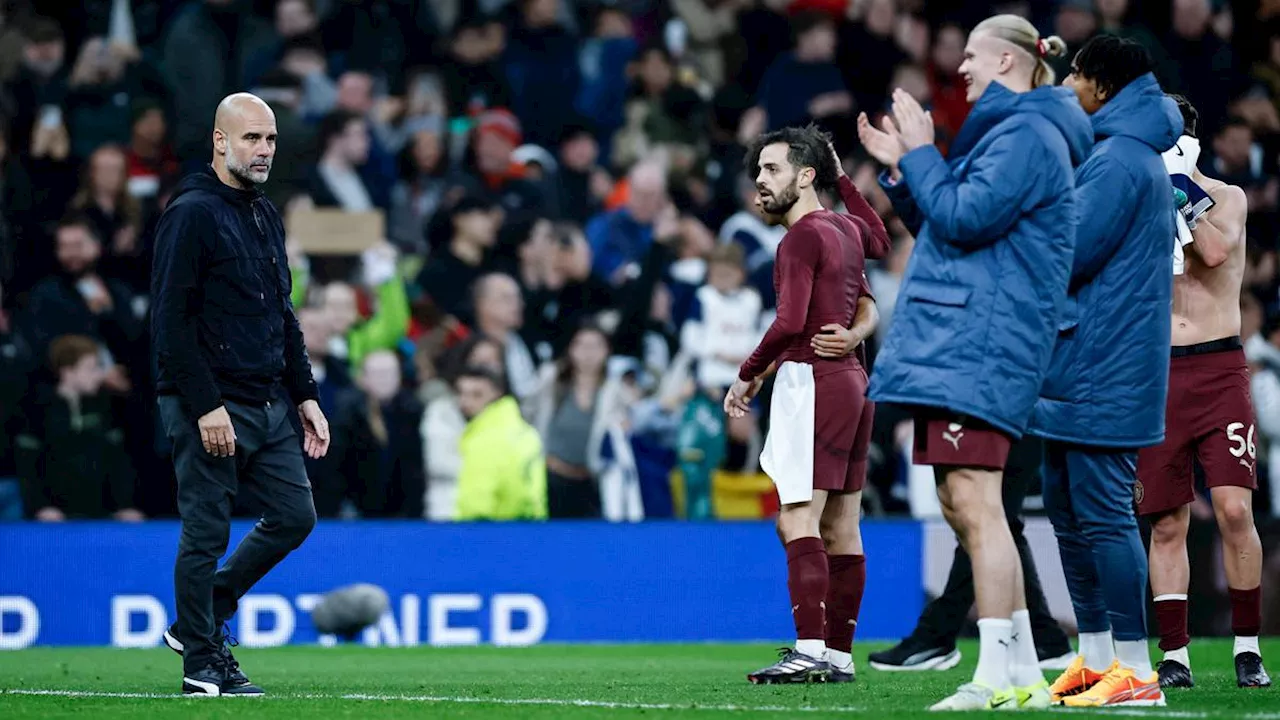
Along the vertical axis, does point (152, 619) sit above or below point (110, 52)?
below

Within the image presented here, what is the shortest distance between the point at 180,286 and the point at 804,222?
2610 mm

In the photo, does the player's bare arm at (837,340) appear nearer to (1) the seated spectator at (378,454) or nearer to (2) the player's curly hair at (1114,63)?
(2) the player's curly hair at (1114,63)

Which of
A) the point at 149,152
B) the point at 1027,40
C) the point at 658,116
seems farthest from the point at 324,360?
the point at 1027,40

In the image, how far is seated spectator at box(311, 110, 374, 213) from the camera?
52.3 feet

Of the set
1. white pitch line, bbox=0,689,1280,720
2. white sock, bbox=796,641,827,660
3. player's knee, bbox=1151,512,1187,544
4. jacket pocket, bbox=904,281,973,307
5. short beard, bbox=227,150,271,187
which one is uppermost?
short beard, bbox=227,150,271,187

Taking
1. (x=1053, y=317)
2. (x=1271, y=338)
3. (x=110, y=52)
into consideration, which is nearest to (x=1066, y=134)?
(x=1053, y=317)

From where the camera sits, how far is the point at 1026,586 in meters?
10.4

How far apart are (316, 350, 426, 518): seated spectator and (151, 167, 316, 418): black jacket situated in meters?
5.63

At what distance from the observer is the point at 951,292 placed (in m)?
6.67

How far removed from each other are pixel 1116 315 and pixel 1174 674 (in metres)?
2.06

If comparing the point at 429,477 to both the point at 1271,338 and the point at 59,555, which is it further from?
the point at 1271,338

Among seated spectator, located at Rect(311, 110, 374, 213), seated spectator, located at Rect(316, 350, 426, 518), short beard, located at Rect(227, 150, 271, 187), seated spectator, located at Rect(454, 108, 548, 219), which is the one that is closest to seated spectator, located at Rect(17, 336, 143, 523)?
seated spectator, located at Rect(316, 350, 426, 518)

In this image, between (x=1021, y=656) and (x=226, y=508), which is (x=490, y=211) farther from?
(x=1021, y=656)

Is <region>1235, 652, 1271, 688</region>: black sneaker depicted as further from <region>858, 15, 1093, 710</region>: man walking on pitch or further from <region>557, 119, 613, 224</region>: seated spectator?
<region>557, 119, 613, 224</region>: seated spectator
